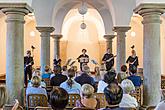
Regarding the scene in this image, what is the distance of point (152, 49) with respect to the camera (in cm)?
818

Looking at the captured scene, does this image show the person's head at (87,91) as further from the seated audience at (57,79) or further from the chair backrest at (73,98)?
the seated audience at (57,79)

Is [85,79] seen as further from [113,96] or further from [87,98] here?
[113,96]

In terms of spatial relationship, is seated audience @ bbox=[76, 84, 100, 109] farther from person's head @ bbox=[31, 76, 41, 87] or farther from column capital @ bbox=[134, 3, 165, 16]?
column capital @ bbox=[134, 3, 165, 16]

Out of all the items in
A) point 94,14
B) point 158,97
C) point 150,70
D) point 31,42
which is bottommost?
point 158,97

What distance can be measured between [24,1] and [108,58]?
5981mm

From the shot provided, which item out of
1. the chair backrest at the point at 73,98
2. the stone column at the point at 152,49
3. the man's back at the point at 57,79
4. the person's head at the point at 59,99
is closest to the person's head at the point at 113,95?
the person's head at the point at 59,99

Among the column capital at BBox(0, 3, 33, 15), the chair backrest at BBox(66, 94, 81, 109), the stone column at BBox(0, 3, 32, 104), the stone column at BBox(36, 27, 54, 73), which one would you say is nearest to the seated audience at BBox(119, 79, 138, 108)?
the chair backrest at BBox(66, 94, 81, 109)

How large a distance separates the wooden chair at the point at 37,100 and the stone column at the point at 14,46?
1.66 m

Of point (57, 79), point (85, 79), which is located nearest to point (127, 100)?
point (85, 79)

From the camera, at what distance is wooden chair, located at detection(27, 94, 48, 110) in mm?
6547

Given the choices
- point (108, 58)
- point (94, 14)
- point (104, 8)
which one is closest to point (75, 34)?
point (94, 14)

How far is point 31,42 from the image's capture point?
73.2 ft

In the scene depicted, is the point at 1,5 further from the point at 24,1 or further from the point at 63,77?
the point at 63,77

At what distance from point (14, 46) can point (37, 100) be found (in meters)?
2.10
